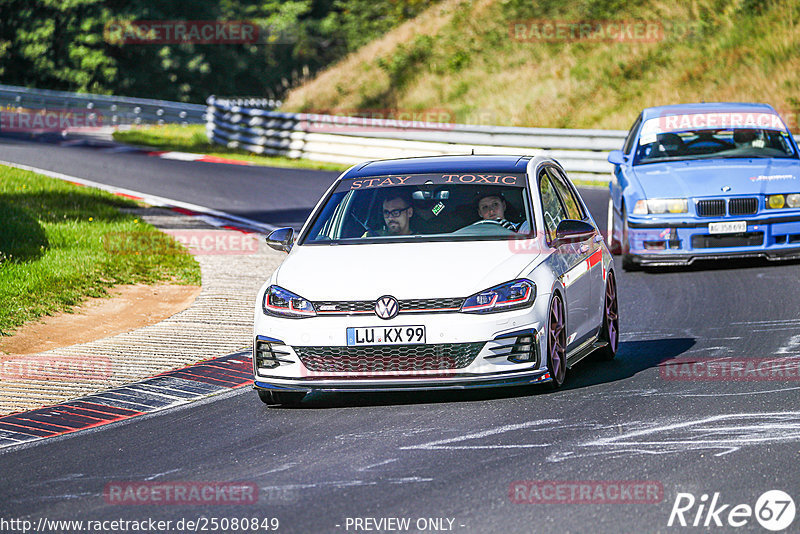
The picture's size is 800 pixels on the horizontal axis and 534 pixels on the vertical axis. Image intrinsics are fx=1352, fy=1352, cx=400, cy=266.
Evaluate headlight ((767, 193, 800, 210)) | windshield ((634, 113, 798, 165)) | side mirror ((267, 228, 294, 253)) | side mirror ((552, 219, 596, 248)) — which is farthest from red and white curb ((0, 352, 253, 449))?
windshield ((634, 113, 798, 165))

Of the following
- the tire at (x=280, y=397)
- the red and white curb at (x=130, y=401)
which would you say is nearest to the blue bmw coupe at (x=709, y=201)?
the red and white curb at (x=130, y=401)

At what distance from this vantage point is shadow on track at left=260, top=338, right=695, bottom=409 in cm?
871

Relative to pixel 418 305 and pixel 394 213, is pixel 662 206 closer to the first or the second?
pixel 394 213

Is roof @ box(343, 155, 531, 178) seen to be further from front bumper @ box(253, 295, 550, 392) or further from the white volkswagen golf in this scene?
front bumper @ box(253, 295, 550, 392)

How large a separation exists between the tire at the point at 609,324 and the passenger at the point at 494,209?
123 centimetres

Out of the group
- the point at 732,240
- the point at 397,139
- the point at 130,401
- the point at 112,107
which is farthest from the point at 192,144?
the point at 130,401

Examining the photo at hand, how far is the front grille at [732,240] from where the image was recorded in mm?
14477

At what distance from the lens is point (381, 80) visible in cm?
4222

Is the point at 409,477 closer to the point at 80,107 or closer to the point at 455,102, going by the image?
the point at 455,102

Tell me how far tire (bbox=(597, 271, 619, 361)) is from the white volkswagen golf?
352 millimetres

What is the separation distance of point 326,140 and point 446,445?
2439cm

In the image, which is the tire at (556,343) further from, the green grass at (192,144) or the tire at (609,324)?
the green grass at (192,144)

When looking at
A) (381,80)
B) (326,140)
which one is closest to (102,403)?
(326,140)

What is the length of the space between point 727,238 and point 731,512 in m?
8.96
